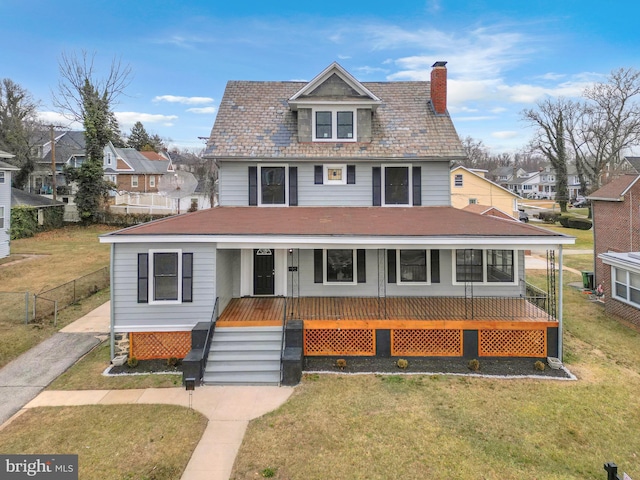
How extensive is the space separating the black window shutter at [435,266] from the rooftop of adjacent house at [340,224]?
132 cm

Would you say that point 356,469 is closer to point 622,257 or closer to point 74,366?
point 74,366

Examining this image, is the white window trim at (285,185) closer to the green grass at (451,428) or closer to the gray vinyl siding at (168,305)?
the gray vinyl siding at (168,305)

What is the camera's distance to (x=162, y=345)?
34.4ft

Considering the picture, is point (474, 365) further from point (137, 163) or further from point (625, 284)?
point (137, 163)

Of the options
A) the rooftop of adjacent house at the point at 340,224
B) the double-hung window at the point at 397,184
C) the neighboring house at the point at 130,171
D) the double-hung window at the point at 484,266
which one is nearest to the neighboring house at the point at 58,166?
the neighboring house at the point at 130,171

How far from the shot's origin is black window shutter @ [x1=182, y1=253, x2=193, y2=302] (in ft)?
33.7

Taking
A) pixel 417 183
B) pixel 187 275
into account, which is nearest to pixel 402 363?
pixel 187 275

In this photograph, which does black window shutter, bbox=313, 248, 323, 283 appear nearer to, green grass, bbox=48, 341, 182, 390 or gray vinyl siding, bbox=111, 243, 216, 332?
gray vinyl siding, bbox=111, 243, 216, 332

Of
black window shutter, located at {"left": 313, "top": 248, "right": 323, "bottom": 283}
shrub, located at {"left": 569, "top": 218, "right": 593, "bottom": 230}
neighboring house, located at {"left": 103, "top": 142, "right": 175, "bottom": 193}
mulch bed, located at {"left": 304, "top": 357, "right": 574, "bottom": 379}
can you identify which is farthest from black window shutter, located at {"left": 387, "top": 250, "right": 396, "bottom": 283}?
neighboring house, located at {"left": 103, "top": 142, "right": 175, "bottom": 193}

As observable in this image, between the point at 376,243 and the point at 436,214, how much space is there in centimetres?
391

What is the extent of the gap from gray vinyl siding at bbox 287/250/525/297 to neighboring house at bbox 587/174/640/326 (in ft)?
13.3

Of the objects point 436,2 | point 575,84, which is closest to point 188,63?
point 436,2

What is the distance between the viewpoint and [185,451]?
21.3ft

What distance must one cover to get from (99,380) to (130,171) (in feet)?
151
